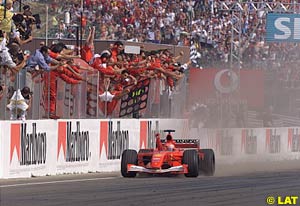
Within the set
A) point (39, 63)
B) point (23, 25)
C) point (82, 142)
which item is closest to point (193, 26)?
point (23, 25)

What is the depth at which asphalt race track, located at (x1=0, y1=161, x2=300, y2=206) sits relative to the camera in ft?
42.6

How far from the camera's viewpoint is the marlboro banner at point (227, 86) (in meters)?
28.5

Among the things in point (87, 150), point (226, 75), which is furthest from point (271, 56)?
point (87, 150)

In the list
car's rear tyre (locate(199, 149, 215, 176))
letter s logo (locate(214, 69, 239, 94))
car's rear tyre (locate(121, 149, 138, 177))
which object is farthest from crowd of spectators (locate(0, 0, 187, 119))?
letter s logo (locate(214, 69, 239, 94))

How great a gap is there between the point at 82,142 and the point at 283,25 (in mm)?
15607

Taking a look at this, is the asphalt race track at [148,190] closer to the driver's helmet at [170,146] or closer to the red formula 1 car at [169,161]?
the red formula 1 car at [169,161]

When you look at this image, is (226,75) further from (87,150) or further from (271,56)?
(87,150)

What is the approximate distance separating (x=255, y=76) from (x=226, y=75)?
180cm

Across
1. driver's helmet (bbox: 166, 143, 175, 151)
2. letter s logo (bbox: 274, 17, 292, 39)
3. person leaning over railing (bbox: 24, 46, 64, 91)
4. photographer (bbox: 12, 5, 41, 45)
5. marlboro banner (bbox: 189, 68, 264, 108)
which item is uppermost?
letter s logo (bbox: 274, 17, 292, 39)

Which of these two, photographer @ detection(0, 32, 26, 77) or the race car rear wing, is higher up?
photographer @ detection(0, 32, 26, 77)

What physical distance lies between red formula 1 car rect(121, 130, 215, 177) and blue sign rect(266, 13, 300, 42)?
15.6 m

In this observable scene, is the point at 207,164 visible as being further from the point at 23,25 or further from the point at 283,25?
the point at 283,25

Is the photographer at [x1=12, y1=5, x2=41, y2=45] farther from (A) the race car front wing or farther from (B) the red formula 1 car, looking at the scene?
(A) the race car front wing

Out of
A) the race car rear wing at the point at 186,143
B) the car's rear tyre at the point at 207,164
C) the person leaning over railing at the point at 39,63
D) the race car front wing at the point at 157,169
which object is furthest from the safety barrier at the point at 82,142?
the car's rear tyre at the point at 207,164
